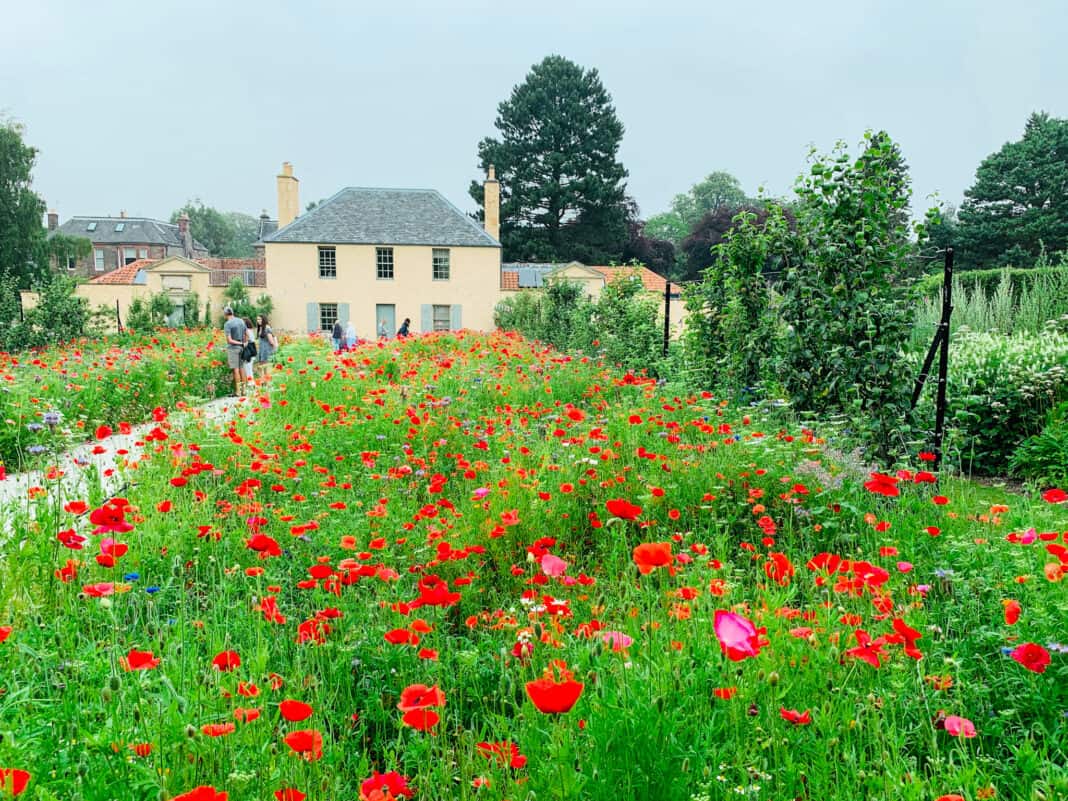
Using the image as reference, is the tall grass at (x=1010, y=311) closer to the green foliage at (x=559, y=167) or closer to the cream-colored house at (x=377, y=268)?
the cream-colored house at (x=377, y=268)

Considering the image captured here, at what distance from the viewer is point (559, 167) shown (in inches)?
1710

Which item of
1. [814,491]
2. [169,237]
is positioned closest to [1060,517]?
A: [814,491]

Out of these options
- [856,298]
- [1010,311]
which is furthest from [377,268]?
[856,298]

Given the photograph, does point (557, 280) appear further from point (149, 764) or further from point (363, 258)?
point (149, 764)

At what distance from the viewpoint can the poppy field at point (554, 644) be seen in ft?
5.44

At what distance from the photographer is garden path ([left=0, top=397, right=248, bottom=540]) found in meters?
3.62

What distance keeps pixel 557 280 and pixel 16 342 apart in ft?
44.2

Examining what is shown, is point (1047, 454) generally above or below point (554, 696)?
below

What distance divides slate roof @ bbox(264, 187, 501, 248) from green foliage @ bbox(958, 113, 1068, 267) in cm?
2628

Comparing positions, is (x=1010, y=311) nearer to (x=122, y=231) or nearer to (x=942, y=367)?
(x=942, y=367)

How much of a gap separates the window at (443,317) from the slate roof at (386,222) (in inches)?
106

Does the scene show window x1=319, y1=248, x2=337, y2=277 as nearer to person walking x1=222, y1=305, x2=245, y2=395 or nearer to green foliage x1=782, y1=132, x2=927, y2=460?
person walking x1=222, y1=305, x2=245, y2=395

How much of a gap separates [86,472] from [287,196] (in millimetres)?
30186

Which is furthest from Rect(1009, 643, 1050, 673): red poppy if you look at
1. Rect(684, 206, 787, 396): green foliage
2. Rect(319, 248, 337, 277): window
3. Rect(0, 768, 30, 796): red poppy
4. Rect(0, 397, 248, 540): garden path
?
Rect(319, 248, 337, 277): window
